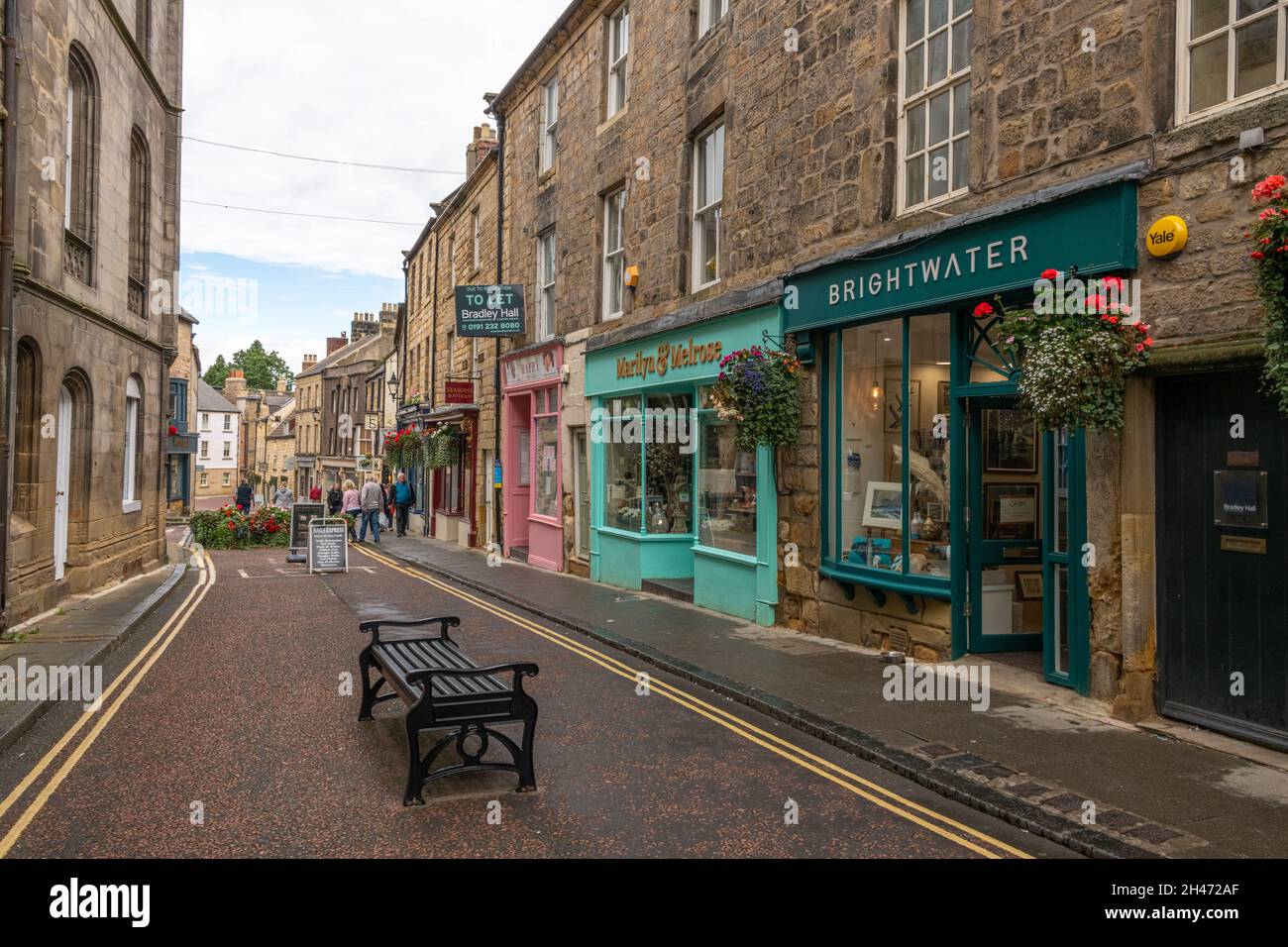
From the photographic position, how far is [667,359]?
1320 cm

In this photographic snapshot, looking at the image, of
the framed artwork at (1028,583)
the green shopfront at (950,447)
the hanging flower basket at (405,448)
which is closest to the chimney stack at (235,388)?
the hanging flower basket at (405,448)

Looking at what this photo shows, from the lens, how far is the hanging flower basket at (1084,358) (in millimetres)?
6262

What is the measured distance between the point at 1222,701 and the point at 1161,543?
1107 millimetres

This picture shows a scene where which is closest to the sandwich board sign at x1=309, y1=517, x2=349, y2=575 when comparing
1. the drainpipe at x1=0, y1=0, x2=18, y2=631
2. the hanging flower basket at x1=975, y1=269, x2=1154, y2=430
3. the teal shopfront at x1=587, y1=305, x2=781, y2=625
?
the teal shopfront at x1=587, y1=305, x2=781, y2=625

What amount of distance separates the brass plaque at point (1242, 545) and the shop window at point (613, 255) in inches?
420

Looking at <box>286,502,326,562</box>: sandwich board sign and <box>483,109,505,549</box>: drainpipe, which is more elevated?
<box>483,109,505,549</box>: drainpipe

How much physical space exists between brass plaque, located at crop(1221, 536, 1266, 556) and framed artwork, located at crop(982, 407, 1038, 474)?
2503 mm

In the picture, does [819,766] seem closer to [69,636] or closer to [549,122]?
[69,636]

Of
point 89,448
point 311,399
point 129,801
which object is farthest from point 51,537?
point 311,399

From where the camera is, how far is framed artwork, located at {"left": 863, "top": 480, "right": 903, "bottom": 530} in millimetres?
9219

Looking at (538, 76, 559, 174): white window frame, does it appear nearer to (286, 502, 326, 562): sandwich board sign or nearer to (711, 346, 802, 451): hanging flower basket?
(286, 502, 326, 562): sandwich board sign

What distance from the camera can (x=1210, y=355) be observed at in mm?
5855

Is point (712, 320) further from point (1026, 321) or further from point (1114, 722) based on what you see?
point (1114, 722)

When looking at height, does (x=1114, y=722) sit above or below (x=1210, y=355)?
below
